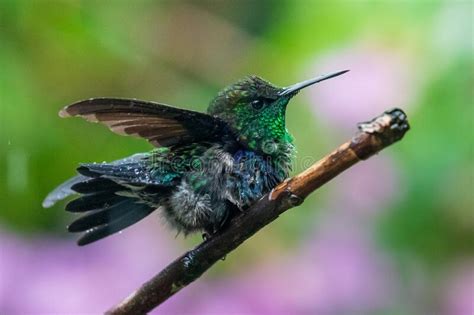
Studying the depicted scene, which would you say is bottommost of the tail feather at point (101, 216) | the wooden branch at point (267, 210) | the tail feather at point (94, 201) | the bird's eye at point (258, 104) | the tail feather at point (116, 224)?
the wooden branch at point (267, 210)

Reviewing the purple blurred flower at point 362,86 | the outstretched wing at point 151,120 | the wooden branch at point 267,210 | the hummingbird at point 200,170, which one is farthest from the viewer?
the purple blurred flower at point 362,86

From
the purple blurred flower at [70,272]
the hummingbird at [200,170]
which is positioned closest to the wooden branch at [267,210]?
the hummingbird at [200,170]

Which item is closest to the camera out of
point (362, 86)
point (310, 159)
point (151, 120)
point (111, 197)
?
point (151, 120)

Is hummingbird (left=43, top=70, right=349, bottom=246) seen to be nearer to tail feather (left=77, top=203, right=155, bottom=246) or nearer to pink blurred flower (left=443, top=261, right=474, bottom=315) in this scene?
tail feather (left=77, top=203, right=155, bottom=246)

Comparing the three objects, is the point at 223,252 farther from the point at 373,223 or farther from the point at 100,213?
the point at 373,223

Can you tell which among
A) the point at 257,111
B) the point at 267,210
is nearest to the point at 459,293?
the point at 257,111

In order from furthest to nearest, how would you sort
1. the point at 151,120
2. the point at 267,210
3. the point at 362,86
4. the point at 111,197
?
1. the point at 362,86
2. the point at 111,197
3. the point at 151,120
4. the point at 267,210

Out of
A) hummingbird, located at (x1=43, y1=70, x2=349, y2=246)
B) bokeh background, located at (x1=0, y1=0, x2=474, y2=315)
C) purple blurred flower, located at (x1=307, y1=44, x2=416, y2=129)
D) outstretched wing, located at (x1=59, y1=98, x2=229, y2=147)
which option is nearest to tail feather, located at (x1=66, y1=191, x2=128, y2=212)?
hummingbird, located at (x1=43, y1=70, x2=349, y2=246)

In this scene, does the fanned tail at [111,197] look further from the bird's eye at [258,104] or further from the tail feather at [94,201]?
the bird's eye at [258,104]

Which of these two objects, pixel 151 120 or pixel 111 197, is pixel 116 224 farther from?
pixel 151 120
